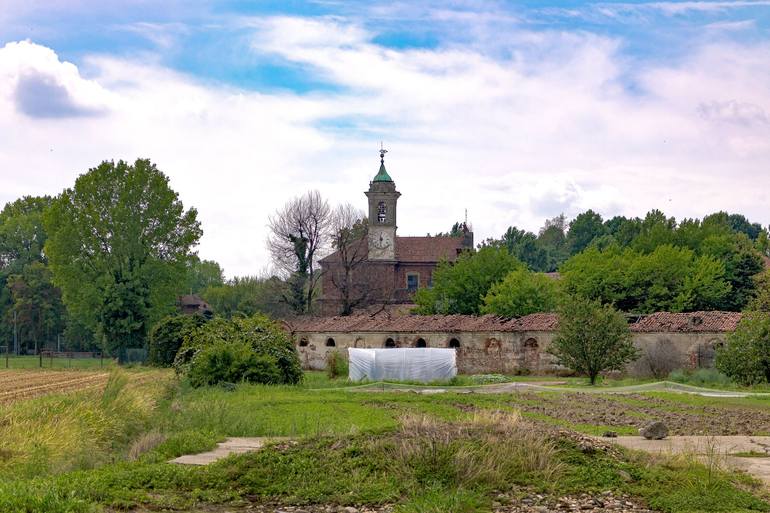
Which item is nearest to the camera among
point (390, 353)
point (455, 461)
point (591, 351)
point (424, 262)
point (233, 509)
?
point (233, 509)

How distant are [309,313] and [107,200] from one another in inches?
767

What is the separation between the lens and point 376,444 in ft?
45.4

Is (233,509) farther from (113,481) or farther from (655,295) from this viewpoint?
(655,295)

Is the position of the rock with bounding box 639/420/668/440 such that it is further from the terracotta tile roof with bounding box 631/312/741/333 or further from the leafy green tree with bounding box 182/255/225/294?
the leafy green tree with bounding box 182/255/225/294

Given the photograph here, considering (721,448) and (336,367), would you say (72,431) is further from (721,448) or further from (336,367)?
(336,367)

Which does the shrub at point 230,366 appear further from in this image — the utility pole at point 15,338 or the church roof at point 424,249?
the utility pole at point 15,338

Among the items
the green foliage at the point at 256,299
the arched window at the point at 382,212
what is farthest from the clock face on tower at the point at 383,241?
the green foliage at the point at 256,299

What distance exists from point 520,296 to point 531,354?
1099 cm

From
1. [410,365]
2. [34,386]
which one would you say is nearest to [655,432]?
[410,365]

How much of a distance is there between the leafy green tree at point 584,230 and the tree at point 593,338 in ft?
291

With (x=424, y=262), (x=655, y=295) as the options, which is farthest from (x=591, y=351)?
(x=424, y=262)

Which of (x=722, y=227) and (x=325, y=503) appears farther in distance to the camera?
(x=722, y=227)

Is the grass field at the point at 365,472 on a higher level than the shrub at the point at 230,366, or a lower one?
lower

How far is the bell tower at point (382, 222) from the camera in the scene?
3410 inches
